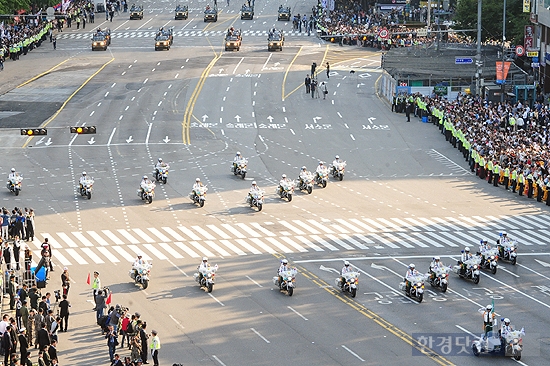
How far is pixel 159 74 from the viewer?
107875mm

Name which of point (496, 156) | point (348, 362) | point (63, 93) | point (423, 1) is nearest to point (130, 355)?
point (348, 362)

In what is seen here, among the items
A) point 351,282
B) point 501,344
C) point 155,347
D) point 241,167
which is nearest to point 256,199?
point 241,167

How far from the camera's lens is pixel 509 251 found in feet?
163

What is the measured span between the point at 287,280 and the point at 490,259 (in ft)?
30.5

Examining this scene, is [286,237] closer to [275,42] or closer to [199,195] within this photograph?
[199,195]

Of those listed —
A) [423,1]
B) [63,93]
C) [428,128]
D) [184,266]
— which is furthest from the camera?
[423,1]

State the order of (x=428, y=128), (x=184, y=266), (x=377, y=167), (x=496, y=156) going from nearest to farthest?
1. (x=184, y=266)
2. (x=496, y=156)
3. (x=377, y=167)
4. (x=428, y=128)

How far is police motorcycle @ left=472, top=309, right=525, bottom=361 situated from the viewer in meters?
37.6

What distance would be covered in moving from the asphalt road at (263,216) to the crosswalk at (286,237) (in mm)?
148

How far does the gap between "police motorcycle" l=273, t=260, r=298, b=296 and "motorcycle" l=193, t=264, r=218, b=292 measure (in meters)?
2.63

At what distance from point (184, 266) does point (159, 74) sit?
2386 inches

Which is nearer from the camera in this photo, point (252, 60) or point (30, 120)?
point (30, 120)

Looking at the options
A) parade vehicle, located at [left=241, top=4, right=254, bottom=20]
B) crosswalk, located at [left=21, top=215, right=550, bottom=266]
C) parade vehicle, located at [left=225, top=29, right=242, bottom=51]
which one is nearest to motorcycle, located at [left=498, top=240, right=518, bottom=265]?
crosswalk, located at [left=21, top=215, right=550, bottom=266]

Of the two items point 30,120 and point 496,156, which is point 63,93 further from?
point 496,156
